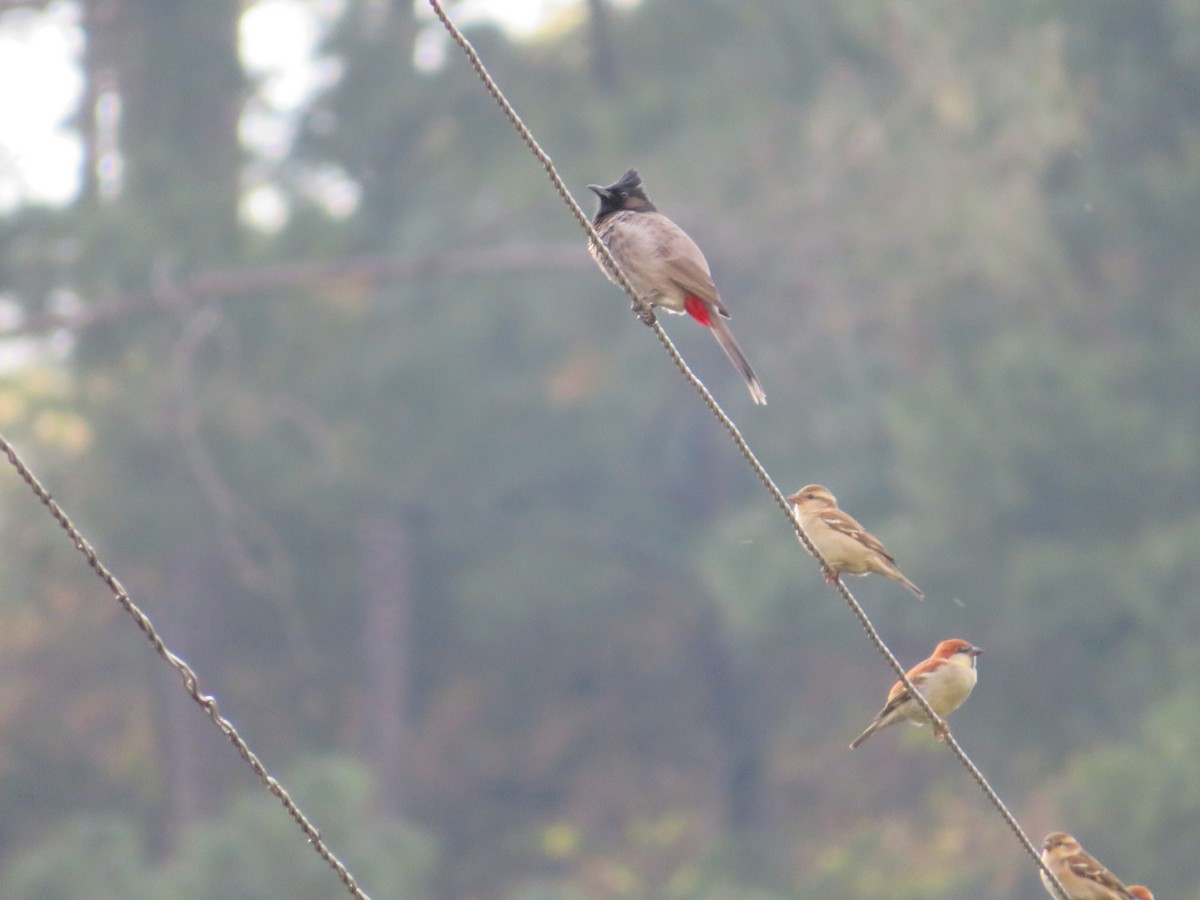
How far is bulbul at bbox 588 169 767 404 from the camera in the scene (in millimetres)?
7004

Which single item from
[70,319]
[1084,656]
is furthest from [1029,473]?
[70,319]

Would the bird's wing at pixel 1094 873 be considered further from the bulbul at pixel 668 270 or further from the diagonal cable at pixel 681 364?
the bulbul at pixel 668 270

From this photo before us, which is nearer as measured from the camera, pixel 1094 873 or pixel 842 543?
pixel 842 543

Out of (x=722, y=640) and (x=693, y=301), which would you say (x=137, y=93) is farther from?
(x=693, y=301)

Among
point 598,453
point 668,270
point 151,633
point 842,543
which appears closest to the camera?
point 151,633

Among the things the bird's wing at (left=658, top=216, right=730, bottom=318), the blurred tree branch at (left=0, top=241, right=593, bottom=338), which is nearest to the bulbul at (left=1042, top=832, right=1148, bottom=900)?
the bird's wing at (left=658, top=216, right=730, bottom=318)

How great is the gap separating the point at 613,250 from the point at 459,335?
17191 millimetres

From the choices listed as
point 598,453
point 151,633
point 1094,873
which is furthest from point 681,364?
point 598,453

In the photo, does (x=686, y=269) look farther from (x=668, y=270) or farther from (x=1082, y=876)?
(x=1082, y=876)

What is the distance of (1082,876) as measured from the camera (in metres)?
7.55

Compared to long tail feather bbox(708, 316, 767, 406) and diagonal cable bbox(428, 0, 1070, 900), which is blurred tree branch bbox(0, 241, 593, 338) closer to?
long tail feather bbox(708, 316, 767, 406)

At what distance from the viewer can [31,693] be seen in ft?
83.6

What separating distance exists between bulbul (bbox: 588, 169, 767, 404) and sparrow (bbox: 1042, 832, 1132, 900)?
2.31 metres

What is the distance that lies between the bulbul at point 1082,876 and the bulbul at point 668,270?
2.31m
